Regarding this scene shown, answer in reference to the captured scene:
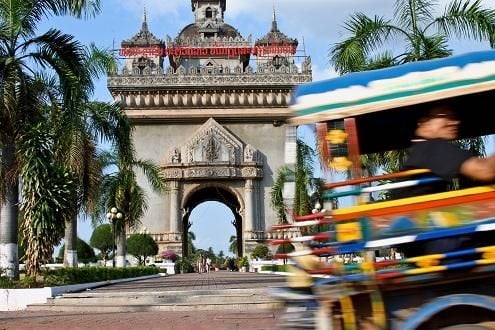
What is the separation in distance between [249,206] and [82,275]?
999 inches

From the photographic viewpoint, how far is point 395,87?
4.79 m

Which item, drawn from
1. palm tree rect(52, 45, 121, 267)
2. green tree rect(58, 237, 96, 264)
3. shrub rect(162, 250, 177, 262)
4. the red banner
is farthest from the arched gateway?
palm tree rect(52, 45, 121, 267)

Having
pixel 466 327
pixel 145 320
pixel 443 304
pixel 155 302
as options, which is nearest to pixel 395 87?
pixel 443 304

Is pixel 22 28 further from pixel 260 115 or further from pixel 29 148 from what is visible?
pixel 260 115

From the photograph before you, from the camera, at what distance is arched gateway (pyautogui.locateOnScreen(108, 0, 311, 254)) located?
4550cm

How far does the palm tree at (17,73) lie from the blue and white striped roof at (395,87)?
12.3 m

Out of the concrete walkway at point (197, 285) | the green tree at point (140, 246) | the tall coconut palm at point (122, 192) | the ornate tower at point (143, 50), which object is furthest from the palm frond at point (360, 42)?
the ornate tower at point (143, 50)

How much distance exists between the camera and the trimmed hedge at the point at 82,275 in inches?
691

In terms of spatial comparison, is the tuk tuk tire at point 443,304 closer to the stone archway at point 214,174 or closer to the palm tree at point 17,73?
the palm tree at point 17,73

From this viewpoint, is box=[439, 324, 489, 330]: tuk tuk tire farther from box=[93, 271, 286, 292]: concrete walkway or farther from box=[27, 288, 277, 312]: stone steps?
box=[93, 271, 286, 292]: concrete walkway

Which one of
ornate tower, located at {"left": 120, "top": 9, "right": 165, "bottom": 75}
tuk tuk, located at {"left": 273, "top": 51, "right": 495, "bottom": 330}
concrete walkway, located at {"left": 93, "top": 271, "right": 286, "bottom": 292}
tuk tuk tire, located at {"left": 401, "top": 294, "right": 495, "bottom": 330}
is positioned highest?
ornate tower, located at {"left": 120, "top": 9, "right": 165, "bottom": 75}

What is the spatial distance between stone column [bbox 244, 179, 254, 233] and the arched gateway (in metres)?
0.07

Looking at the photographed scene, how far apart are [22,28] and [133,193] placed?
15.9m

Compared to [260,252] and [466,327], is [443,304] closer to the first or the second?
[466,327]
